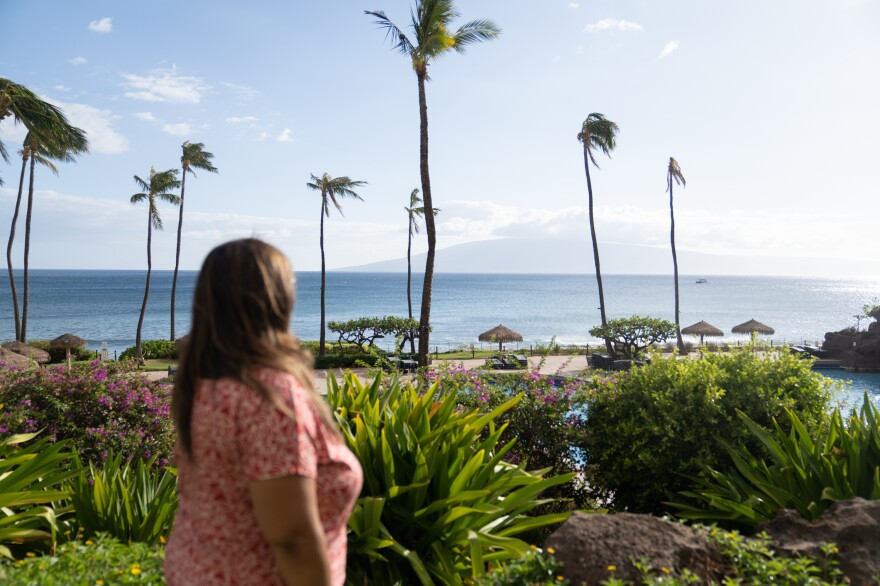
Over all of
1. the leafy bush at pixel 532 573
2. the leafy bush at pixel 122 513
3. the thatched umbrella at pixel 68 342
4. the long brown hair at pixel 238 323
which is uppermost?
the long brown hair at pixel 238 323

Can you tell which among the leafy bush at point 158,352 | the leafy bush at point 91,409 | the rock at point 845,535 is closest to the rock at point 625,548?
the rock at point 845,535

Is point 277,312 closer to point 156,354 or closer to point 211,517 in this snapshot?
point 211,517

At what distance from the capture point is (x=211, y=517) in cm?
161

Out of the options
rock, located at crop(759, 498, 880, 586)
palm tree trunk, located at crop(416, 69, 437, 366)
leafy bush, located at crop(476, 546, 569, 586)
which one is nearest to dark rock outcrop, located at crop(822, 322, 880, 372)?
palm tree trunk, located at crop(416, 69, 437, 366)

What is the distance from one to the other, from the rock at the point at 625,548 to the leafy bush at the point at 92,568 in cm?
168

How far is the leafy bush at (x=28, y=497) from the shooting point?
3.48 m

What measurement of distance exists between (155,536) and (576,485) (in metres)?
3.64

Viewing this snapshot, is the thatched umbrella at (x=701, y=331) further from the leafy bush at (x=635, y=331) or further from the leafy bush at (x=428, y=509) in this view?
the leafy bush at (x=428, y=509)

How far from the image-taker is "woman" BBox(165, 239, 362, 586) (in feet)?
4.78

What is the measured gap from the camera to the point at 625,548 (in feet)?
8.34

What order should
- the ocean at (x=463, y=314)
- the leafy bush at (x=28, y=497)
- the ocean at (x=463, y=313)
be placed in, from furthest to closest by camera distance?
the ocean at (x=463, y=313) → the ocean at (x=463, y=314) → the leafy bush at (x=28, y=497)

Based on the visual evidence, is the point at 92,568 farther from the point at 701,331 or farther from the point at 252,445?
the point at 701,331

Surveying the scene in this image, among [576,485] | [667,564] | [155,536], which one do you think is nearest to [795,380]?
[576,485]

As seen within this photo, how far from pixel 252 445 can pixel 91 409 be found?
5.77 metres
